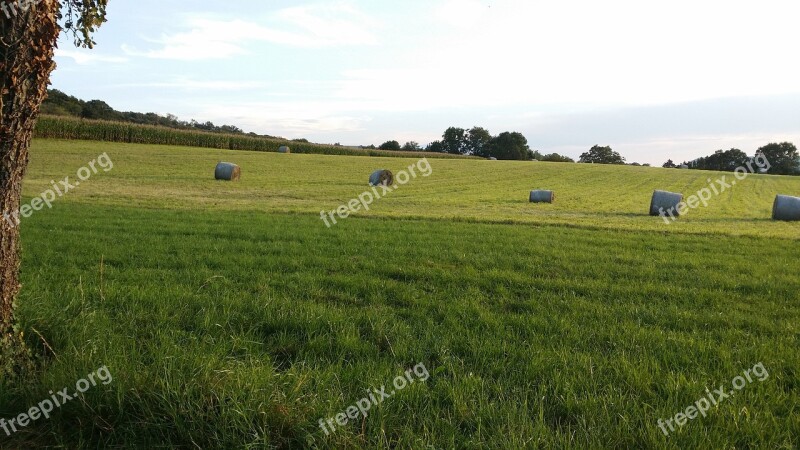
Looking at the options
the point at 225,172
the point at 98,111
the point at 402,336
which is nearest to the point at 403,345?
the point at 402,336

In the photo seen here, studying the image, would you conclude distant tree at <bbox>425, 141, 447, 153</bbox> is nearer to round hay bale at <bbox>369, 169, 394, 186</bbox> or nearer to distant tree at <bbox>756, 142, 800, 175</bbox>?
distant tree at <bbox>756, 142, 800, 175</bbox>

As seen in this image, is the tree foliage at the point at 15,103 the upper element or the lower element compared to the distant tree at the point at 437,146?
lower

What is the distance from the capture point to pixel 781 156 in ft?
333

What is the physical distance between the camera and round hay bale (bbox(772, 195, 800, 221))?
20.7m

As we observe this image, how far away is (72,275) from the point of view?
6.94 meters

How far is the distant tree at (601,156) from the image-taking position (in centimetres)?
12644

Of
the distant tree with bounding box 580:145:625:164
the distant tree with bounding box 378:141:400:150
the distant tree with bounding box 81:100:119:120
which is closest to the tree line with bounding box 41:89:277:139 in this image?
the distant tree with bounding box 81:100:119:120

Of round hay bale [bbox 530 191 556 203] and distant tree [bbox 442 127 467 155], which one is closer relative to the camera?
round hay bale [bbox 530 191 556 203]

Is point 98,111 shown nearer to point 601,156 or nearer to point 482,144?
point 482,144

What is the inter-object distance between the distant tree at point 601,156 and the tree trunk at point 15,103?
134166mm

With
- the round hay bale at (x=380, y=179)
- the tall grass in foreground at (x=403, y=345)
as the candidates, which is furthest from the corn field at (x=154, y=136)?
the tall grass in foreground at (x=403, y=345)

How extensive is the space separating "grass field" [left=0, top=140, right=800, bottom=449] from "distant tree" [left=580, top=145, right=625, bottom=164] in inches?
4863

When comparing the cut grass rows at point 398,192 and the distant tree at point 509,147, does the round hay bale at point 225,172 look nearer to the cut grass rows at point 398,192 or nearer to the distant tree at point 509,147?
the cut grass rows at point 398,192

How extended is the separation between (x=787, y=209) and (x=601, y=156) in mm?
114811
